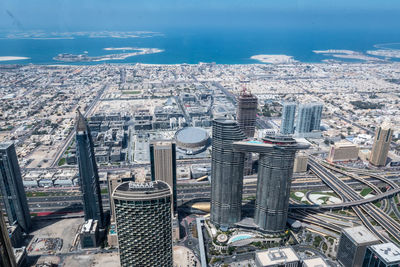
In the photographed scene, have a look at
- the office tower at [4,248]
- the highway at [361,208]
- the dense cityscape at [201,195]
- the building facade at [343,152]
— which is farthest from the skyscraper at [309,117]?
the office tower at [4,248]

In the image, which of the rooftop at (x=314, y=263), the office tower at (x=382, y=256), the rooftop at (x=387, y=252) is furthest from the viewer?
the rooftop at (x=314, y=263)

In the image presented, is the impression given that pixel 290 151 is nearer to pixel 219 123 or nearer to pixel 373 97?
pixel 219 123

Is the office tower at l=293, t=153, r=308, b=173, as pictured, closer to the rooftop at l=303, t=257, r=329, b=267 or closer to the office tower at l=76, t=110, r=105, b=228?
the rooftop at l=303, t=257, r=329, b=267

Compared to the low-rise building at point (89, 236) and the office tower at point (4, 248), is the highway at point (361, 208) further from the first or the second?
the office tower at point (4, 248)

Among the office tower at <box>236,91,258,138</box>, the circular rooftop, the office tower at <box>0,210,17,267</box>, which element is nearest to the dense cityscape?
the office tower at <box>0,210,17,267</box>

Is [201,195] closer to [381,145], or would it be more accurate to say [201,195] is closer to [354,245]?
[354,245]

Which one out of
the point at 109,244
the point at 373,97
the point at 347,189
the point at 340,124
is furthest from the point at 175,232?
the point at 373,97

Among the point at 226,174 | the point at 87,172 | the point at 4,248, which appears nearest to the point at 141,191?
the point at 4,248
